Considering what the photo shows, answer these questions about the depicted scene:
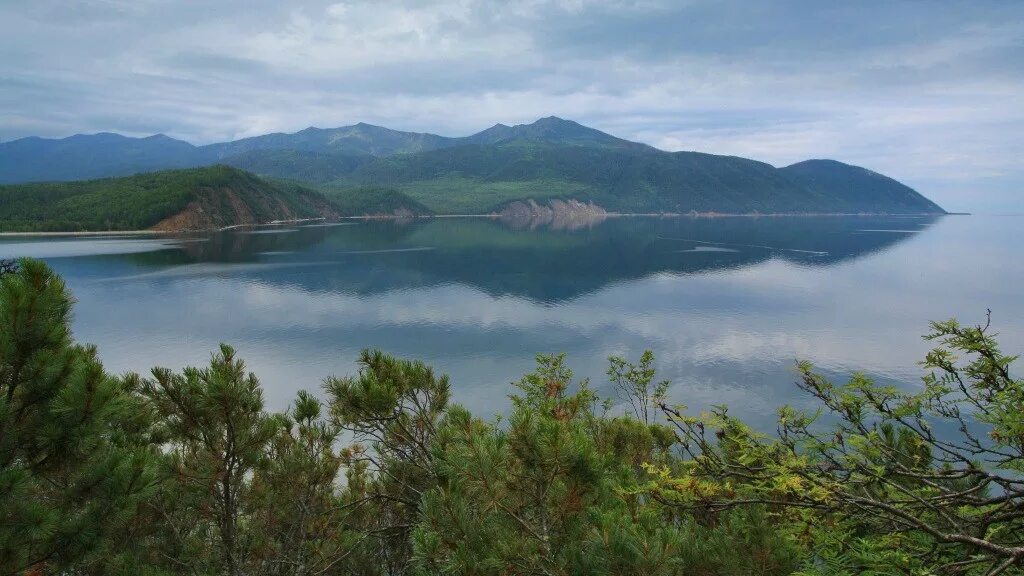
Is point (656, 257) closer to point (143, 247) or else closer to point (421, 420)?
point (143, 247)

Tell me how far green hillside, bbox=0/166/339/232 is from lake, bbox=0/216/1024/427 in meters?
23.1

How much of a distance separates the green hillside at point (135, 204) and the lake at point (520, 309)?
2314 cm

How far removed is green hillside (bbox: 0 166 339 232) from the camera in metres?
145

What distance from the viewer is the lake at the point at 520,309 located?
4169 centimetres

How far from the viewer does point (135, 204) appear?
5906 inches

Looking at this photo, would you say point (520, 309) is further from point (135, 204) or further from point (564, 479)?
point (135, 204)

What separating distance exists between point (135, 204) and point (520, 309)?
13661 centimetres

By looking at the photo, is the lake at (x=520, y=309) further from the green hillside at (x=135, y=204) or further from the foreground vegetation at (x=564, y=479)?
the green hillside at (x=135, y=204)

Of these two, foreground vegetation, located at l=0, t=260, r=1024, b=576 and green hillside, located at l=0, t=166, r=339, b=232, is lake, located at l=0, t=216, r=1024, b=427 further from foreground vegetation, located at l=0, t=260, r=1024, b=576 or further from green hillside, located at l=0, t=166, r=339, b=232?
green hillside, located at l=0, t=166, r=339, b=232

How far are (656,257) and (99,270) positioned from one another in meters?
96.8

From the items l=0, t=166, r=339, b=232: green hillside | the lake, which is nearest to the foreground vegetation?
the lake

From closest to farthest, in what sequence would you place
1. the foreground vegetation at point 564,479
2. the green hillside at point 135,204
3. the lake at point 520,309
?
the foreground vegetation at point 564,479 → the lake at point 520,309 → the green hillside at point 135,204

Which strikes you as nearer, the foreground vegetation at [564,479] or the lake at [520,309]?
the foreground vegetation at [564,479]

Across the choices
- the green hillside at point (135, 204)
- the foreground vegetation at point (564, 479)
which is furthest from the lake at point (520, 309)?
the green hillside at point (135, 204)
